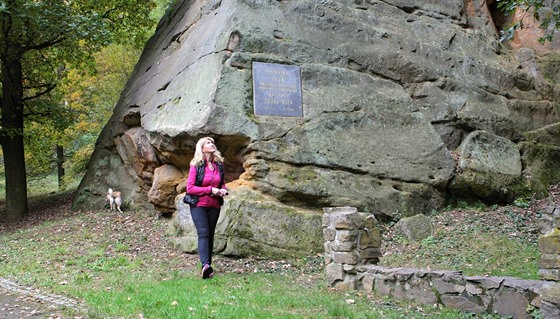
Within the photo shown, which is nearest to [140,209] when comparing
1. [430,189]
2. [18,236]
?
[18,236]

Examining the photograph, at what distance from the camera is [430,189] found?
1175 cm

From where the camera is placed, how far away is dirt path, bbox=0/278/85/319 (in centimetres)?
553

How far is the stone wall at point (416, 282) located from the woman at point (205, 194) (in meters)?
1.79

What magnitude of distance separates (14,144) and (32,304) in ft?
35.6

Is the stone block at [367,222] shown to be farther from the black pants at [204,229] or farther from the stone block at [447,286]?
the black pants at [204,229]

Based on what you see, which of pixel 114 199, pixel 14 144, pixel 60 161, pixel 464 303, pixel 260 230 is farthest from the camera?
pixel 60 161

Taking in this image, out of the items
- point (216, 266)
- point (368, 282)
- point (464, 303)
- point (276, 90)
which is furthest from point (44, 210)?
point (464, 303)

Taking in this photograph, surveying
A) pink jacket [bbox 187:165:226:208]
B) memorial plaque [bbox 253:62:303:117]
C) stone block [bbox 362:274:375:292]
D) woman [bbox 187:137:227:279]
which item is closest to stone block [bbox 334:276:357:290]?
stone block [bbox 362:274:375:292]

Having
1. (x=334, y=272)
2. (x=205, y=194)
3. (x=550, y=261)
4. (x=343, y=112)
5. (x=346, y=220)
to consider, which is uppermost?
(x=343, y=112)

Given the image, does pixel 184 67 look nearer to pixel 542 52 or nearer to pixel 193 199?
pixel 193 199

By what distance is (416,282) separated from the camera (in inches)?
242

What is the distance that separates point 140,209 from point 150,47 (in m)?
6.06

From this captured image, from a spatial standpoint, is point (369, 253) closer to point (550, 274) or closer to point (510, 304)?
point (510, 304)

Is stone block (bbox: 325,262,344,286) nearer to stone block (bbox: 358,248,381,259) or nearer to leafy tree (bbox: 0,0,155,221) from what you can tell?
stone block (bbox: 358,248,381,259)
